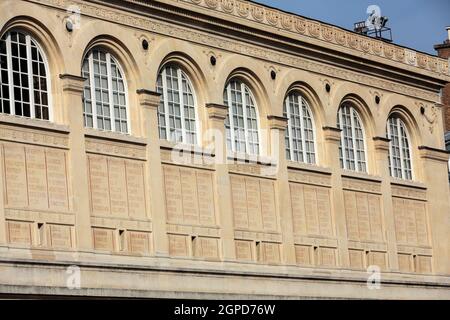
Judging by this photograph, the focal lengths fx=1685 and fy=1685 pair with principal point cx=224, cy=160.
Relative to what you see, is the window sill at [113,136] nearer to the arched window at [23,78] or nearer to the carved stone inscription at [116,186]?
the carved stone inscription at [116,186]

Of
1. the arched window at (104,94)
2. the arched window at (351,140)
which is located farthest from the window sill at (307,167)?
the arched window at (104,94)

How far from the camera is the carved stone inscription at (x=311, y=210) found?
56.7 meters

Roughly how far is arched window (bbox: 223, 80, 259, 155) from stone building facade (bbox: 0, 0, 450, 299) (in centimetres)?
7

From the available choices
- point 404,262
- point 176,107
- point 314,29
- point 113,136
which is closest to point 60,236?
point 113,136

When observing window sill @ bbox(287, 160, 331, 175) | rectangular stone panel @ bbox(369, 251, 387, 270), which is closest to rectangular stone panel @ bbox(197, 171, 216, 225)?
window sill @ bbox(287, 160, 331, 175)

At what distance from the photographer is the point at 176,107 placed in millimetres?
52906

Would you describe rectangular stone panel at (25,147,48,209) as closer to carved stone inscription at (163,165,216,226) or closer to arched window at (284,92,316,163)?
carved stone inscription at (163,165,216,226)

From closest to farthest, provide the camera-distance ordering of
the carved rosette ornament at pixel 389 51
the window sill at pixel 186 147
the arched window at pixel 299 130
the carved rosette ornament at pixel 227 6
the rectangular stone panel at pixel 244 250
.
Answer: the window sill at pixel 186 147, the rectangular stone panel at pixel 244 250, the carved rosette ornament at pixel 227 6, the arched window at pixel 299 130, the carved rosette ornament at pixel 389 51

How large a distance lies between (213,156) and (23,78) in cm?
850

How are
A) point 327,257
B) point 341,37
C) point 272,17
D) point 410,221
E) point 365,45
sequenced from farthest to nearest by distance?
1. point 410,221
2. point 365,45
3. point 341,37
4. point 327,257
5. point 272,17

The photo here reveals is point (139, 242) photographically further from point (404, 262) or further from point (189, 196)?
point (404, 262)

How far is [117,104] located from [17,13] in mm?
5088

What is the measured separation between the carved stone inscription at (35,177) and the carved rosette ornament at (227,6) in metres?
9.61

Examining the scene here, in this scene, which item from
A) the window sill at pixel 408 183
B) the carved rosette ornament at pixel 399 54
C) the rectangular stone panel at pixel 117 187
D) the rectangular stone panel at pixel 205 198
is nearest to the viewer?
the rectangular stone panel at pixel 117 187
